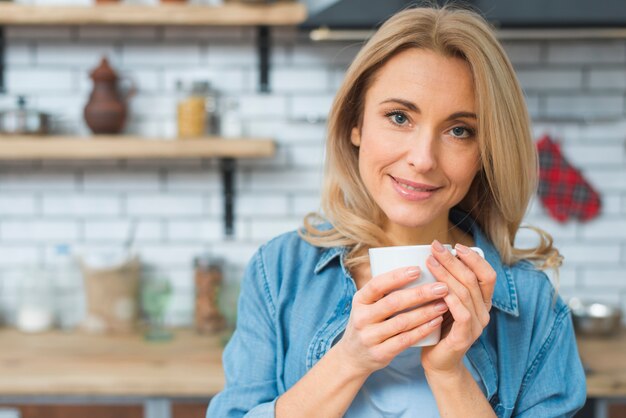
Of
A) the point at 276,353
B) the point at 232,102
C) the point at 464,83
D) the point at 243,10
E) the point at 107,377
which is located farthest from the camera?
the point at 232,102

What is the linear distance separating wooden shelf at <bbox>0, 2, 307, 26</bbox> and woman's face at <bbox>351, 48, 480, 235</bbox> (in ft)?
4.19

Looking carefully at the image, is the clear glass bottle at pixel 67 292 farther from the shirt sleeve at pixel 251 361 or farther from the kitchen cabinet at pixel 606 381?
the kitchen cabinet at pixel 606 381

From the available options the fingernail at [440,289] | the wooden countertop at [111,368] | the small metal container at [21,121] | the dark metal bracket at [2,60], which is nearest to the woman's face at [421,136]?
the fingernail at [440,289]

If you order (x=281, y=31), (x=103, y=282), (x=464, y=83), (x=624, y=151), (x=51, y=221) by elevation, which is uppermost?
(x=281, y=31)

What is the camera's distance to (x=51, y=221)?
2717 mm

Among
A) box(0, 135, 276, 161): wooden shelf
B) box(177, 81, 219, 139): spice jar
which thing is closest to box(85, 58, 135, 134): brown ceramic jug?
box(0, 135, 276, 161): wooden shelf

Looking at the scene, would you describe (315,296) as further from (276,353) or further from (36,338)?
(36,338)

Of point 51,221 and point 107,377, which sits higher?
point 51,221

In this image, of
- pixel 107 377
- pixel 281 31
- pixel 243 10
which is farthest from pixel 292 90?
pixel 107 377

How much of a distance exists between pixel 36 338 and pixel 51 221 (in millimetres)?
458

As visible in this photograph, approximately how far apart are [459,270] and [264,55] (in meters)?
1.82

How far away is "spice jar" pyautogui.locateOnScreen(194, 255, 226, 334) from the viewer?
101 inches

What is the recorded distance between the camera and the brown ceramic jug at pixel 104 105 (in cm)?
250

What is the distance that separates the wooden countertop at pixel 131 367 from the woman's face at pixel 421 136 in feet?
3.65
